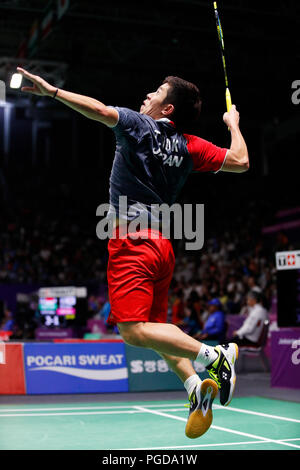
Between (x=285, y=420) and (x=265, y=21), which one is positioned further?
(x=265, y=21)

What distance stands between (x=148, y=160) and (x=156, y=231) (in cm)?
44

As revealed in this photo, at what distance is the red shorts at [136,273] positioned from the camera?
406cm

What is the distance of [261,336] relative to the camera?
1285cm

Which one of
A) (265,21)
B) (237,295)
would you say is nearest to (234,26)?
(265,21)

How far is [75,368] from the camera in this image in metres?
10.3

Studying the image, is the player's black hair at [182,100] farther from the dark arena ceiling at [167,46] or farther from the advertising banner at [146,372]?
the dark arena ceiling at [167,46]

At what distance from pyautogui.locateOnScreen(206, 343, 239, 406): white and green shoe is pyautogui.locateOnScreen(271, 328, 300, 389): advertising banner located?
6.13m

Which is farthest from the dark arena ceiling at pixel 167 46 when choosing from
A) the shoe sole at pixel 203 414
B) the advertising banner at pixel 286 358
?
the shoe sole at pixel 203 414

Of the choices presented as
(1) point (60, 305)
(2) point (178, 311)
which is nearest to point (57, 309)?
(1) point (60, 305)

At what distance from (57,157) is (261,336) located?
19039 mm

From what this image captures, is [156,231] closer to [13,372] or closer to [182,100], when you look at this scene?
[182,100]

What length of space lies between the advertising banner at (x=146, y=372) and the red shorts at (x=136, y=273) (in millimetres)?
6445
